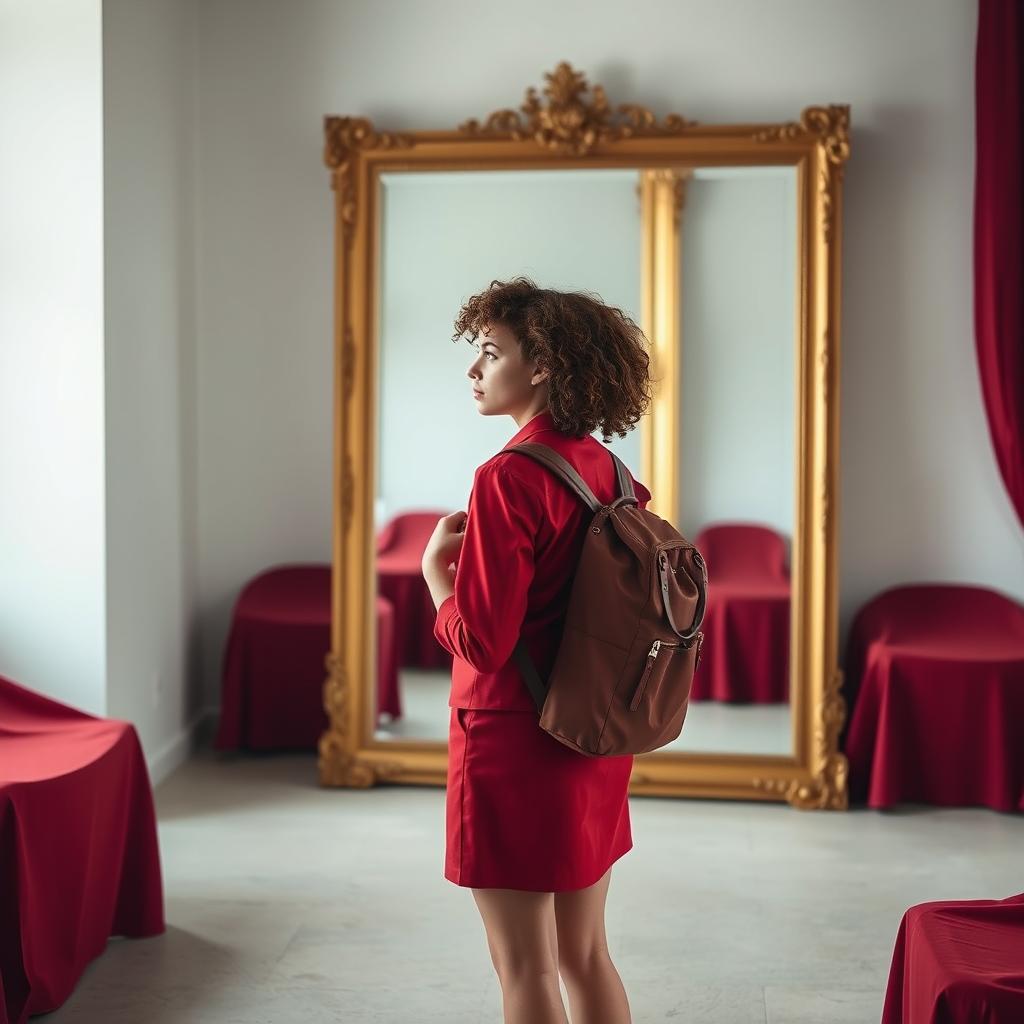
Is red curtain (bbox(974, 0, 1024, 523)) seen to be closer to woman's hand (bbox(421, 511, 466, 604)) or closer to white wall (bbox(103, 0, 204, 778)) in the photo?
white wall (bbox(103, 0, 204, 778))

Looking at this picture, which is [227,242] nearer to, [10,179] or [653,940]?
[10,179]

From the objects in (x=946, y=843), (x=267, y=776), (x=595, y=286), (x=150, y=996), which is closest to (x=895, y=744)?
(x=946, y=843)

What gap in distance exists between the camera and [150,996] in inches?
109

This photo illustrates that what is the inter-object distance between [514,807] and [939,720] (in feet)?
8.64

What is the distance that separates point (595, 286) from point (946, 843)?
6.73 ft

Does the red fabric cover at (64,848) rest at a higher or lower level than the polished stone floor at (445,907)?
higher

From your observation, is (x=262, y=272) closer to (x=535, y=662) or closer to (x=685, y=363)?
(x=685, y=363)

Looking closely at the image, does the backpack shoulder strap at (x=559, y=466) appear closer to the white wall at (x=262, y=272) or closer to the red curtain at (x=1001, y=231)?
the white wall at (x=262, y=272)

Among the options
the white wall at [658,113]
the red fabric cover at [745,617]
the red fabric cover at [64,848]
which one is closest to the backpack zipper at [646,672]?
the red fabric cover at [64,848]

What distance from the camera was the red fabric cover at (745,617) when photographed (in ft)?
13.9

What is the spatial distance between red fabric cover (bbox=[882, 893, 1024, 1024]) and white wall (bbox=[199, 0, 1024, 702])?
250cm

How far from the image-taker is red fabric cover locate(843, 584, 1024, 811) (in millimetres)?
4008

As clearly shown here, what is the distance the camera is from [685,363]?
4227mm

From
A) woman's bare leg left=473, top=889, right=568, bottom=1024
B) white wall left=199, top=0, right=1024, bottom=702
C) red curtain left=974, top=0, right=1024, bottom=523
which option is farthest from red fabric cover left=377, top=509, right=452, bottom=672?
woman's bare leg left=473, top=889, right=568, bottom=1024
